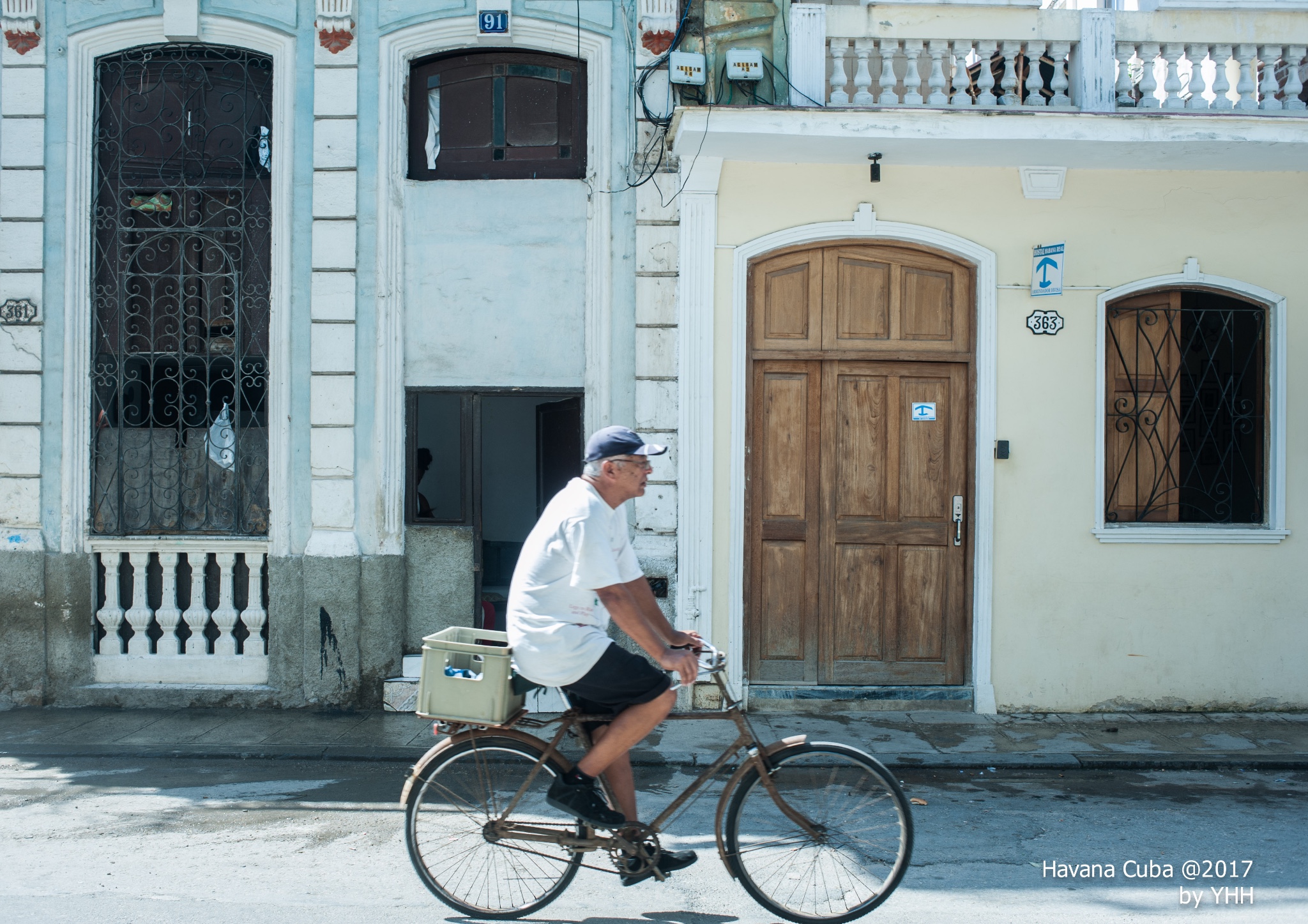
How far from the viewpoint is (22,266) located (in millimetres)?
7660

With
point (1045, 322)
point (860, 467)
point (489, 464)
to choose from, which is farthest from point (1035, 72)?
point (489, 464)

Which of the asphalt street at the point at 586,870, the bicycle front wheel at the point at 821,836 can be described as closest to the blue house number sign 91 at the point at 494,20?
the asphalt street at the point at 586,870

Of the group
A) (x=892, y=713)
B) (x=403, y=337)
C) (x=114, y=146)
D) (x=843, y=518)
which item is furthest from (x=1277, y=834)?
(x=114, y=146)

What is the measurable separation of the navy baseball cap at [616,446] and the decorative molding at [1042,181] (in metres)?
4.86

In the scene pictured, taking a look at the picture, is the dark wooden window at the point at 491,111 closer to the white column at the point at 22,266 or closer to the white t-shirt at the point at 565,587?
the white column at the point at 22,266

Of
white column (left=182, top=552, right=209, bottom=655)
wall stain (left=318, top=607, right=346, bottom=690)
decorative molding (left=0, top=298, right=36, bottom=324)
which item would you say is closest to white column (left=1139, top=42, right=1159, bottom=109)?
wall stain (left=318, top=607, right=346, bottom=690)

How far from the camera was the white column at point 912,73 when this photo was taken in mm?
7301

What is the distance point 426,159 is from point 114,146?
2283 millimetres

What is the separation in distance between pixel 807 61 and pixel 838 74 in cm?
23

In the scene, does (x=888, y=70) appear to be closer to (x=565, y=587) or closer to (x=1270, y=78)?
(x=1270, y=78)

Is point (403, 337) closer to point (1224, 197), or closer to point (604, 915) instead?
point (604, 915)

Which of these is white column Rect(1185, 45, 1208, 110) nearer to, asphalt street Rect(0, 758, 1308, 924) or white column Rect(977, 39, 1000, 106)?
white column Rect(977, 39, 1000, 106)

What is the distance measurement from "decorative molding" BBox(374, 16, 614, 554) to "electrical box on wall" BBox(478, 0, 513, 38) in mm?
76

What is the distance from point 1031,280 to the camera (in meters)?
7.55
